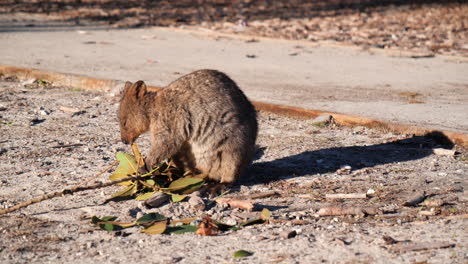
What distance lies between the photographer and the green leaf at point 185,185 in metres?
5.59

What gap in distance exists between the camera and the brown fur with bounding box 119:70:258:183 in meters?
5.74

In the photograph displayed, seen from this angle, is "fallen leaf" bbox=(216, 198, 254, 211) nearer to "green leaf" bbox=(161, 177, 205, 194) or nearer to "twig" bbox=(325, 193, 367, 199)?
"green leaf" bbox=(161, 177, 205, 194)

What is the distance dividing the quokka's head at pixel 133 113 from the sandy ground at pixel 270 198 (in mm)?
516

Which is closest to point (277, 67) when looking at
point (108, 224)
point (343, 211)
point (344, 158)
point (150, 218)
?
point (344, 158)

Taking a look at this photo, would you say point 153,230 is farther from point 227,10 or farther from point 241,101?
point 227,10

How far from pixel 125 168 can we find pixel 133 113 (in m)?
0.47

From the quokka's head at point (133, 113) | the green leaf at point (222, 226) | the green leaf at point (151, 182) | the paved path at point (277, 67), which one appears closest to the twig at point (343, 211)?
the green leaf at point (222, 226)

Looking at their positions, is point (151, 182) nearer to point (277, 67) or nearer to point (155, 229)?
point (155, 229)

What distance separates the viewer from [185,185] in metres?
5.60

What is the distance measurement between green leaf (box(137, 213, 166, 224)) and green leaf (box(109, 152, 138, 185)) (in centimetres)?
90

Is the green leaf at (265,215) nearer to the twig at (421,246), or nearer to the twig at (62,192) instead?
the twig at (421,246)

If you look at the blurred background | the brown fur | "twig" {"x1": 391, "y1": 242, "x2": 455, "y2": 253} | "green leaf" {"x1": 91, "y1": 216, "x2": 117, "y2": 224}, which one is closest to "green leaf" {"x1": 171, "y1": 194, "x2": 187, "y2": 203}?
the brown fur

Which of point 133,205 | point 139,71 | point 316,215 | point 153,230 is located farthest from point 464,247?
point 139,71

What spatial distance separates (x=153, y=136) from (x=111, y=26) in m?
9.67
